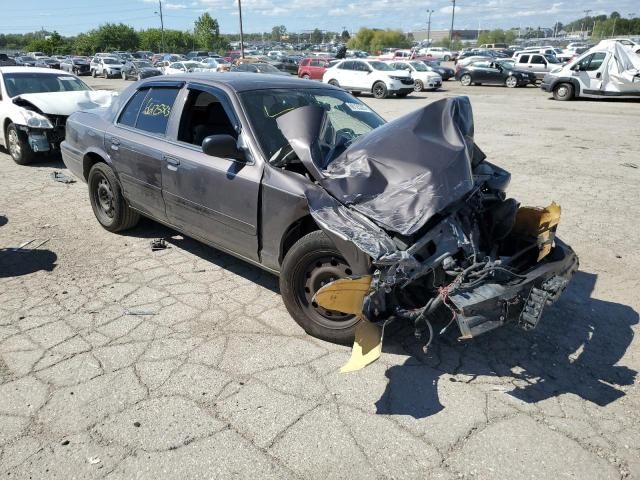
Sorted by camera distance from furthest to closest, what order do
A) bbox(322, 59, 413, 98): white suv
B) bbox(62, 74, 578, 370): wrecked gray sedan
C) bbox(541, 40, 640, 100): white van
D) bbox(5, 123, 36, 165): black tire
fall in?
bbox(322, 59, 413, 98): white suv
bbox(541, 40, 640, 100): white van
bbox(5, 123, 36, 165): black tire
bbox(62, 74, 578, 370): wrecked gray sedan

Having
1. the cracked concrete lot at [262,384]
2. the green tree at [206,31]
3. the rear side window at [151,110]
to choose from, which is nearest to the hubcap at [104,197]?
the cracked concrete lot at [262,384]

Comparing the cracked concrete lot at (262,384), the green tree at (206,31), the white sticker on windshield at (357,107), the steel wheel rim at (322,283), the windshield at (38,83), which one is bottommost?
the cracked concrete lot at (262,384)

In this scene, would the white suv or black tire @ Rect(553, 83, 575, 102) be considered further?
the white suv

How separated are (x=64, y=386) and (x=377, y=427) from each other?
1.85 m

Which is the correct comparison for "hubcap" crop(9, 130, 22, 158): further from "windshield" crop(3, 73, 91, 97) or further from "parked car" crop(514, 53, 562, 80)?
"parked car" crop(514, 53, 562, 80)

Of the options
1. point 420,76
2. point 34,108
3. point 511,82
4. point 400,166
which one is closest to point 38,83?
point 34,108

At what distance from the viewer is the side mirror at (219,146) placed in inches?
138

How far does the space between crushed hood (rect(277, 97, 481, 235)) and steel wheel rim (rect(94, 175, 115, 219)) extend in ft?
8.94

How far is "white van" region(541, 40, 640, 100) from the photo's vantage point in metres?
18.4

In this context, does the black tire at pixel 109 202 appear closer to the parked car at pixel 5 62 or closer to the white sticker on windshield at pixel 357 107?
the white sticker on windshield at pixel 357 107

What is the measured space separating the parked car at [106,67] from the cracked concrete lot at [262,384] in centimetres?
3984

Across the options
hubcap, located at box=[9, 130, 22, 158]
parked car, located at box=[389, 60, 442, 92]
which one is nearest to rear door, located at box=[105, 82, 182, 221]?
hubcap, located at box=[9, 130, 22, 158]

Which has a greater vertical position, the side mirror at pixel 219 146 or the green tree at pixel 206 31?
the green tree at pixel 206 31

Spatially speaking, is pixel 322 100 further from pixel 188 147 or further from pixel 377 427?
pixel 377 427
